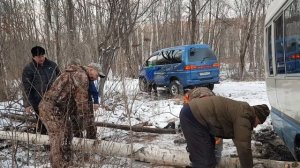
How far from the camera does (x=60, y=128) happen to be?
544 centimetres

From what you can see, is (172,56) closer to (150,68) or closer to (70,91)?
(150,68)

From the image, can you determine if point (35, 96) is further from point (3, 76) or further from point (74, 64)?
point (3, 76)

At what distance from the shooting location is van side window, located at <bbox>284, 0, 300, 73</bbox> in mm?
4391

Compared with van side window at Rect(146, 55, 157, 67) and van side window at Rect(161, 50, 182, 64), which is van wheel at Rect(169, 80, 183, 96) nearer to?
van side window at Rect(161, 50, 182, 64)

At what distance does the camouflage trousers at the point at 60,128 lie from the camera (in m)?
5.40

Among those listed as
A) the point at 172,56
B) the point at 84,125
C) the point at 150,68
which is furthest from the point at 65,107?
the point at 150,68

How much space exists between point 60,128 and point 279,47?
299 cm

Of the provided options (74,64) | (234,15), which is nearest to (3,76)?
(74,64)

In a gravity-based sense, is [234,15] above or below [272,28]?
above

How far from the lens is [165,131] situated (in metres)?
9.06

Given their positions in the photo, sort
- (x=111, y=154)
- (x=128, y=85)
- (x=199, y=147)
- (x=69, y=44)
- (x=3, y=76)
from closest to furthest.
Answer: (x=199, y=147) < (x=111, y=154) < (x=128, y=85) < (x=3, y=76) < (x=69, y=44)

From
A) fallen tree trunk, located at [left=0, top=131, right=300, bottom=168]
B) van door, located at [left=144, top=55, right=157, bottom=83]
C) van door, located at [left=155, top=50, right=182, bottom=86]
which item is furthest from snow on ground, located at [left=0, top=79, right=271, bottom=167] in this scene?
van door, located at [left=144, top=55, right=157, bottom=83]

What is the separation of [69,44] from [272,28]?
5.85 m

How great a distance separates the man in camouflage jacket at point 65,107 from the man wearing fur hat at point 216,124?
60.3 inches
